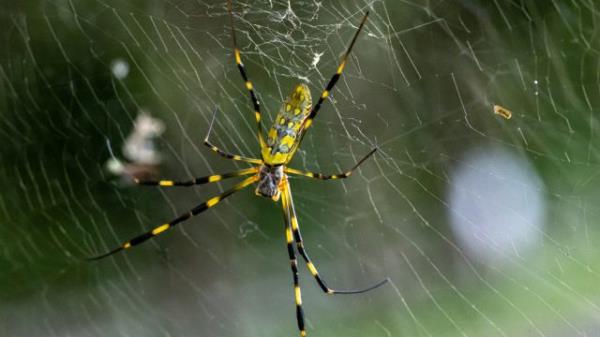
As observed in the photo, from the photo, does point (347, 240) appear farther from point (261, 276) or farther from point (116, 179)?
point (116, 179)

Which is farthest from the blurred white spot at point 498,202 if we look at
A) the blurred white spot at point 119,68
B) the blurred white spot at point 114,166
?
the blurred white spot at point 119,68

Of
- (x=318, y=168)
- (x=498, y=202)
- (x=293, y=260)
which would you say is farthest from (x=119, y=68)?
(x=498, y=202)

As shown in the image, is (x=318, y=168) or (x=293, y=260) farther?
(x=318, y=168)

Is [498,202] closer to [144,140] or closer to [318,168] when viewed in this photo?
[318,168]

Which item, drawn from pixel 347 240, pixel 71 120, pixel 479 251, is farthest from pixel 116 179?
pixel 479 251

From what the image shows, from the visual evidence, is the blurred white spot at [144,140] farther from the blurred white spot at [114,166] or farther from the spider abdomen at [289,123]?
the spider abdomen at [289,123]
